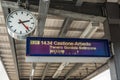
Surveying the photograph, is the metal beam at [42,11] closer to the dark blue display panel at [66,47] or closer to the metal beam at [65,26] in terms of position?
the dark blue display panel at [66,47]

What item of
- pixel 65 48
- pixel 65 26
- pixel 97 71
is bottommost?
pixel 97 71

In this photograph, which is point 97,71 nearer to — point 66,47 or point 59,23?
point 59,23

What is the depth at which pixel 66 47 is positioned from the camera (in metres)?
4.68

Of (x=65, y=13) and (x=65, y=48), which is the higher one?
(x=65, y=13)

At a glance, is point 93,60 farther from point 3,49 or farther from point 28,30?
point 3,49

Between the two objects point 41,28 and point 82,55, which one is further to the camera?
point 41,28

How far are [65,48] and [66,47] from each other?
3cm

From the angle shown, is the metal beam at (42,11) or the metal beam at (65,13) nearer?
the metal beam at (42,11)

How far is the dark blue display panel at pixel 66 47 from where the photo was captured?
14.9 feet

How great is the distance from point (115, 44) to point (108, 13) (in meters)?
0.73

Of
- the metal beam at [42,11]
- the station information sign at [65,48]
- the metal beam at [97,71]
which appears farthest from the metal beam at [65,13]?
the metal beam at [97,71]

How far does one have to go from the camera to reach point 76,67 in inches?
447

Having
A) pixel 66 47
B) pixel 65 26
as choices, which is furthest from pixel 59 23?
pixel 66 47

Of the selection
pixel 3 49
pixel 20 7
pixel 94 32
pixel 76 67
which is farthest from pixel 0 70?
pixel 20 7
